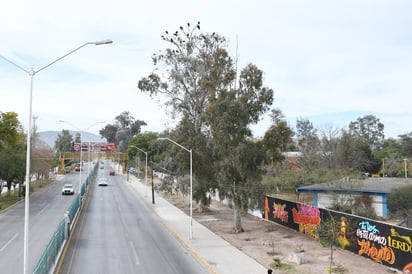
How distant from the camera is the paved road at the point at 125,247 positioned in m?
18.7

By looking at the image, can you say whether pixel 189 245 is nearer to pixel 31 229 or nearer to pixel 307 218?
pixel 307 218

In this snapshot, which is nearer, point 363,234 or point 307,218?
point 363,234

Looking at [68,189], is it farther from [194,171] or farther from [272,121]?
[272,121]

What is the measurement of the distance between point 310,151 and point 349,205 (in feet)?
110

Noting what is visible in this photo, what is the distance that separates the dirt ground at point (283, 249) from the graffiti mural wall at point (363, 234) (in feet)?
1.38

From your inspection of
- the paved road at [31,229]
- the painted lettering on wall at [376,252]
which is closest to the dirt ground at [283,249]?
the painted lettering on wall at [376,252]

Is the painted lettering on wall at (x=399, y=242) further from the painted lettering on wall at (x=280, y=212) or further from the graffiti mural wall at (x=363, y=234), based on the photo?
the painted lettering on wall at (x=280, y=212)

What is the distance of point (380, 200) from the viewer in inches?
1448

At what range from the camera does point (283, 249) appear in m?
23.5

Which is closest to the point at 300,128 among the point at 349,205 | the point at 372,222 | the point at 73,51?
the point at 349,205

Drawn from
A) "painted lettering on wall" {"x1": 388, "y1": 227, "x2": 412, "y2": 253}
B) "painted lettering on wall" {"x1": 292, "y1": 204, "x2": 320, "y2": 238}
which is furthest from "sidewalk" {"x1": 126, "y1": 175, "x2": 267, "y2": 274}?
"painted lettering on wall" {"x1": 388, "y1": 227, "x2": 412, "y2": 253}

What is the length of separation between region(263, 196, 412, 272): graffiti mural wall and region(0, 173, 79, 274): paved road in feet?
50.0

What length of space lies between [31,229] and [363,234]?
838 inches

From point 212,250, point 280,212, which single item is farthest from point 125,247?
point 280,212
